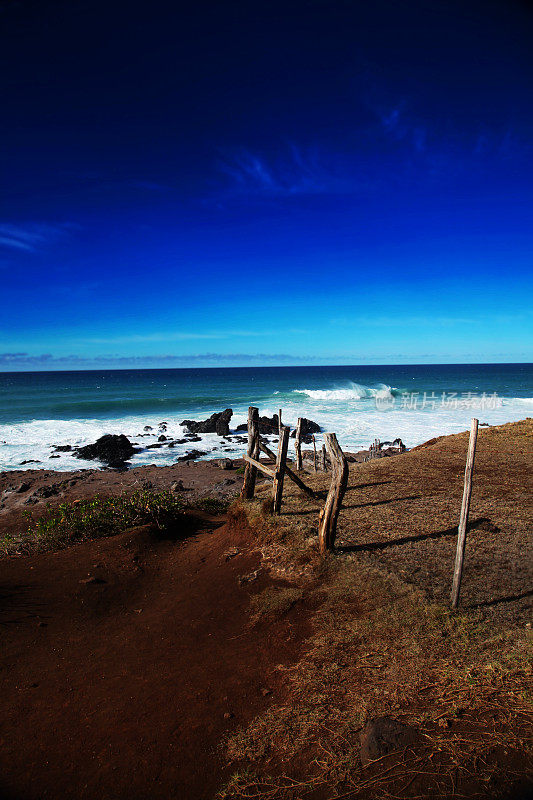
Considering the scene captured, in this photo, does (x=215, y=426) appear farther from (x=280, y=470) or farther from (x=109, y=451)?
(x=280, y=470)

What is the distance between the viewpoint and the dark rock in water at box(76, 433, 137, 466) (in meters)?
23.7

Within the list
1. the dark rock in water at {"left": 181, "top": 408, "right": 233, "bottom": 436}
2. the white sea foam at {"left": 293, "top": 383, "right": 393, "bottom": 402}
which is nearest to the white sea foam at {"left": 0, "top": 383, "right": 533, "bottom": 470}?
the dark rock in water at {"left": 181, "top": 408, "right": 233, "bottom": 436}

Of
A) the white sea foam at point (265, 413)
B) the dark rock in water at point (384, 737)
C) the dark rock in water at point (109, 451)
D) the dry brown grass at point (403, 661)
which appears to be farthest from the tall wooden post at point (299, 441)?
the dark rock in water at point (109, 451)

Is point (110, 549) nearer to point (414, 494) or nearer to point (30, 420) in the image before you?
point (414, 494)

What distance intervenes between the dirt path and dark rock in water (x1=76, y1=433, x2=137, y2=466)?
618 inches

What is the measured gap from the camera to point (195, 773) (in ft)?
11.6

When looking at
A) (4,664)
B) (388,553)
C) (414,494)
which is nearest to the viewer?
(4,664)

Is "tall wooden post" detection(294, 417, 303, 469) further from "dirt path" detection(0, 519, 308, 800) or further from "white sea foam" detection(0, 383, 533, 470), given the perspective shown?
"white sea foam" detection(0, 383, 533, 470)

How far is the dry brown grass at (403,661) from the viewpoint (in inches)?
129

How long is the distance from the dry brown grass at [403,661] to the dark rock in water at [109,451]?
57.1ft

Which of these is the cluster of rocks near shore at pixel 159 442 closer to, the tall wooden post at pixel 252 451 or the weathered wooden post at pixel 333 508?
the tall wooden post at pixel 252 451

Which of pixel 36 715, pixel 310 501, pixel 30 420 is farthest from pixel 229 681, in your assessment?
pixel 30 420

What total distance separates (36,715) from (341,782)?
3351mm

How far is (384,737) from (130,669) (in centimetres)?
318
